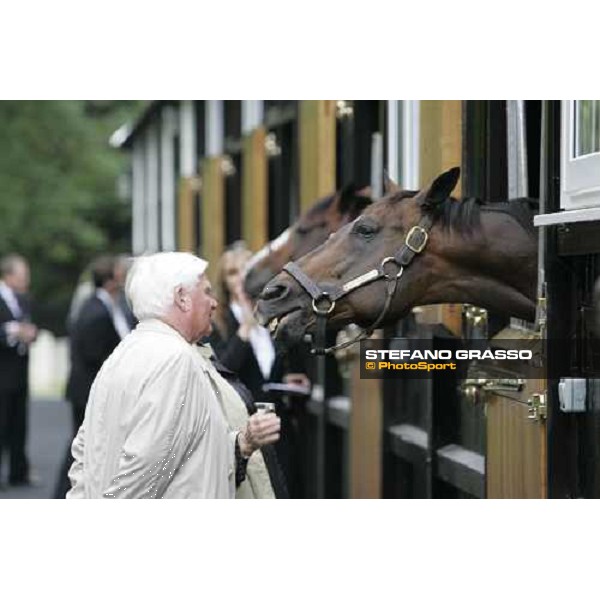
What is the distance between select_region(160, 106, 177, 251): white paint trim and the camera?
2078cm

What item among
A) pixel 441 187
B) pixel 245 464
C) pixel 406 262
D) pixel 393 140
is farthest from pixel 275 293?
pixel 393 140

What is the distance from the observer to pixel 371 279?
6.20 metres

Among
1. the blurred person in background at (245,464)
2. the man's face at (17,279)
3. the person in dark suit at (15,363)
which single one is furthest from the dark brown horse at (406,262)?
the man's face at (17,279)

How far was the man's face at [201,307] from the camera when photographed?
540 cm

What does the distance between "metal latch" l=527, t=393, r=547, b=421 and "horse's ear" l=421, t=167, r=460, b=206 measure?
27.4 inches

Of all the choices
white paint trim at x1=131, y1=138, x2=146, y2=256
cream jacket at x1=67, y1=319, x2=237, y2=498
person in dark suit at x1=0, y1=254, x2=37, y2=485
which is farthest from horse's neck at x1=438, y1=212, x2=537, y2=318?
white paint trim at x1=131, y1=138, x2=146, y2=256

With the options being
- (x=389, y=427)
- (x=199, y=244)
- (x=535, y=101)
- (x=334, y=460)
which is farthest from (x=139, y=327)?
(x=199, y=244)

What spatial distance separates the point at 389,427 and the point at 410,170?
1.64 metres

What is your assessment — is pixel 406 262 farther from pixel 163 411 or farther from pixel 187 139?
pixel 187 139

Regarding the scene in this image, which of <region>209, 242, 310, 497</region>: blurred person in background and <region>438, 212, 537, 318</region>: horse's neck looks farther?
<region>209, 242, 310, 497</region>: blurred person in background

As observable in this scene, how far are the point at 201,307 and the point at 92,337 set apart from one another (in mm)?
5928

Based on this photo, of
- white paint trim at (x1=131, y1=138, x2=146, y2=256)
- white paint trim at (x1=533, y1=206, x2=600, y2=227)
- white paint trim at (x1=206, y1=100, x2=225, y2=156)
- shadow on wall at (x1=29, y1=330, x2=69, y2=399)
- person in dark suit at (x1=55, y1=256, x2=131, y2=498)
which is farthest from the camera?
shadow on wall at (x1=29, y1=330, x2=69, y2=399)

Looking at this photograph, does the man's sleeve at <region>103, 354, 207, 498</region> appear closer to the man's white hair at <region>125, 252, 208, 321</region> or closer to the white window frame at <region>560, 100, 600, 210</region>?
the man's white hair at <region>125, 252, 208, 321</region>

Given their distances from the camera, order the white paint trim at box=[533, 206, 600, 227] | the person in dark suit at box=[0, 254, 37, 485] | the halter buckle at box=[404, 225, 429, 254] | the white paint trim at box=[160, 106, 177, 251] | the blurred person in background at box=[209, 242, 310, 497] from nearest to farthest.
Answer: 1. the white paint trim at box=[533, 206, 600, 227]
2. the halter buckle at box=[404, 225, 429, 254]
3. the blurred person in background at box=[209, 242, 310, 497]
4. the person in dark suit at box=[0, 254, 37, 485]
5. the white paint trim at box=[160, 106, 177, 251]
